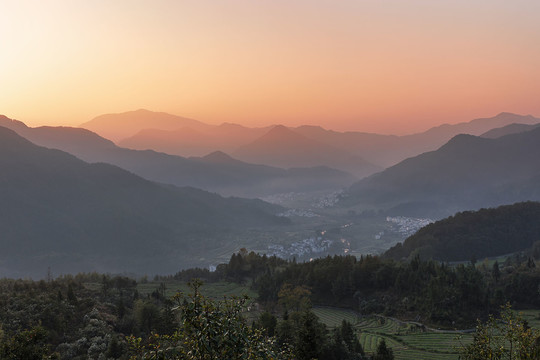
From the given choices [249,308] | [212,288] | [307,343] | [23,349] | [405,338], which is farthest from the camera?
[212,288]

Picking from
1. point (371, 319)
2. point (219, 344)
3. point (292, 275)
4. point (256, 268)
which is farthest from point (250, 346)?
point (256, 268)

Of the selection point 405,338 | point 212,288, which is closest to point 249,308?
point 405,338

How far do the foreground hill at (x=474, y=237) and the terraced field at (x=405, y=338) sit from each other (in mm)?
96446

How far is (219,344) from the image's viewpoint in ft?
46.6

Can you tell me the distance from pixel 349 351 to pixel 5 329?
4712 cm

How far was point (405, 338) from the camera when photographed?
6838 centimetres

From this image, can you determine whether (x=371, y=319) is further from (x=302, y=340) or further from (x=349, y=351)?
(x=302, y=340)

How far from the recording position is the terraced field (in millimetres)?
59181

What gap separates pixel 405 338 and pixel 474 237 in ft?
449

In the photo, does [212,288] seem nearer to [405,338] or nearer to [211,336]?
[405,338]

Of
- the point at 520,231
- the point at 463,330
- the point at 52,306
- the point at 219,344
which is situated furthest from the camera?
the point at 520,231

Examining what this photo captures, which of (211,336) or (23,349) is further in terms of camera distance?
(23,349)

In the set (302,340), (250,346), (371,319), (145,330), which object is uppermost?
(250,346)

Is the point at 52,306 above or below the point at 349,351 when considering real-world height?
above
